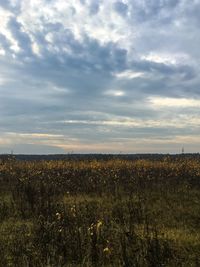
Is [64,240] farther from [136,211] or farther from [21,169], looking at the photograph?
[21,169]

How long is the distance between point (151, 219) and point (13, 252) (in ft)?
14.3

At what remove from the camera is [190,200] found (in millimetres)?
14102

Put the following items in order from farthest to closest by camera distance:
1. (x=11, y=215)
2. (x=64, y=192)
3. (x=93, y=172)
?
1. (x=93, y=172)
2. (x=64, y=192)
3. (x=11, y=215)

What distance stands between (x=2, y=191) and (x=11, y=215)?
4.79 m

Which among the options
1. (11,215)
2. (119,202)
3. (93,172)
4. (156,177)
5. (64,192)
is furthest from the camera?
(93,172)

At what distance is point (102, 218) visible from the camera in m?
10.2

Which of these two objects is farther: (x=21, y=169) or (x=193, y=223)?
(x=21, y=169)

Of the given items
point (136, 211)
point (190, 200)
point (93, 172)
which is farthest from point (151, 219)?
point (93, 172)

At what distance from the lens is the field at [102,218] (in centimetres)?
720

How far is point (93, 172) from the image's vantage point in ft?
66.4

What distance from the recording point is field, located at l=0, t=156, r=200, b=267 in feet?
23.6

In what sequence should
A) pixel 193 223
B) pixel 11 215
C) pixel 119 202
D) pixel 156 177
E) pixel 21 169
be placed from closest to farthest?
1. pixel 193 223
2. pixel 11 215
3. pixel 119 202
4. pixel 156 177
5. pixel 21 169

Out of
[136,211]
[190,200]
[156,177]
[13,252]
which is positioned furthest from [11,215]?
[156,177]

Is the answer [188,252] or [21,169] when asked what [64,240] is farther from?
[21,169]
